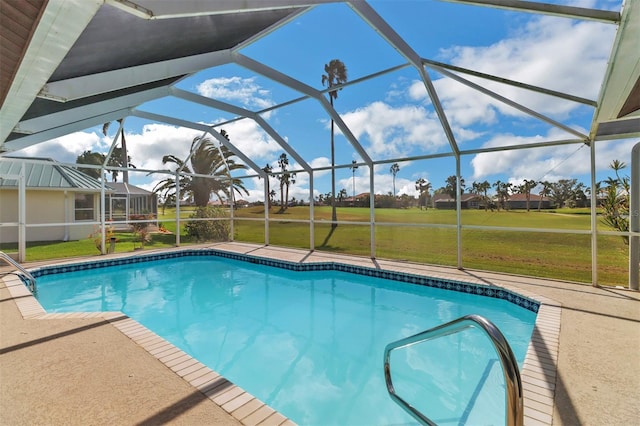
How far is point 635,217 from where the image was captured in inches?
215

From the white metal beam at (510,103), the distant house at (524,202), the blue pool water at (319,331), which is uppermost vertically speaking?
the white metal beam at (510,103)

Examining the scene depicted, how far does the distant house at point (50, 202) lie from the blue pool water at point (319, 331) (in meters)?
7.17

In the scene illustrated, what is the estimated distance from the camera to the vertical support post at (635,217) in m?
5.47

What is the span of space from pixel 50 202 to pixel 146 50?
14.1 metres

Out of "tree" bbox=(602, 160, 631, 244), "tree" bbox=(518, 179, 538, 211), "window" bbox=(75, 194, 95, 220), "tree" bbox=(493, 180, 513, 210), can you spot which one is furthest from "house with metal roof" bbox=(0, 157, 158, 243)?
"tree" bbox=(518, 179, 538, 211)

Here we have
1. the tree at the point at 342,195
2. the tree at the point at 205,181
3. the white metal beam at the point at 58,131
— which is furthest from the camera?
the tree at the point at 205,181

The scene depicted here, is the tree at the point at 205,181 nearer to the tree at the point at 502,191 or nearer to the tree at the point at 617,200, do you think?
the tree at the point at 502,191

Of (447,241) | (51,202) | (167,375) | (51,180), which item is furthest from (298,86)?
(51,202)

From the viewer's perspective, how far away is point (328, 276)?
832 centimetres

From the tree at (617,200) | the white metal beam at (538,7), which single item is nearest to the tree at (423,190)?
the tree at (617,200)

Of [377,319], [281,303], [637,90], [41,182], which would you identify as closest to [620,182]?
[637,90]

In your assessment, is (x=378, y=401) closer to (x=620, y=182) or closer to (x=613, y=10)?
(x=613, y=10)

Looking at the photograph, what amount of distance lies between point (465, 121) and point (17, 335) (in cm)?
1208

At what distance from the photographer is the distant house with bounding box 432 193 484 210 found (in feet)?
31.1
